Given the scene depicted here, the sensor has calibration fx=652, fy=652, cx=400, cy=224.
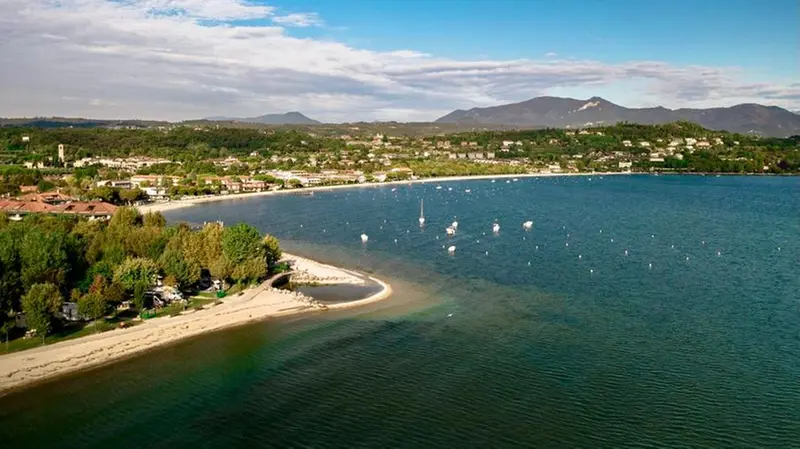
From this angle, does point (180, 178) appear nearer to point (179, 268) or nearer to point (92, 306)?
point (179, 268)

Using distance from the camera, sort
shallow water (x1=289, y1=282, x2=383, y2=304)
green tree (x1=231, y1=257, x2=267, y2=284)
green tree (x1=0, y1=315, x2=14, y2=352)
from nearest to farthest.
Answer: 1. green tree (x1=0, y1=315, x2=14, y2=352)
2. shallow water (x1=289, y1=282, x2=383, y2=304)
3. green tree (x1=231, y1=257, x2=267, y2=284)

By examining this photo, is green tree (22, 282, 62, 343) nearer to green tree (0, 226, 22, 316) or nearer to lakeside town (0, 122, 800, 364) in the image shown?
lakeside town (0, 122, 800, 364)

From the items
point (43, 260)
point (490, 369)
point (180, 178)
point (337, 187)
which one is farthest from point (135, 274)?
point (337, 187)

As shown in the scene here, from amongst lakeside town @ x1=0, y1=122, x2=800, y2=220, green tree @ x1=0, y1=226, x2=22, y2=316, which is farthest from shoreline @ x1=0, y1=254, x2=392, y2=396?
lakeside town @ x1=0, y1=122, x2=800, y2=220

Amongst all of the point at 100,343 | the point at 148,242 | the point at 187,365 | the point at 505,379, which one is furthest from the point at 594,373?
the point at 148,242

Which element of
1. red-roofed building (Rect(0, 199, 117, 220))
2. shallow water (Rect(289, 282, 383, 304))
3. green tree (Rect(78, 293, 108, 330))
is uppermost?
red-roofed building (Rect(0, 199, 117, 220))
